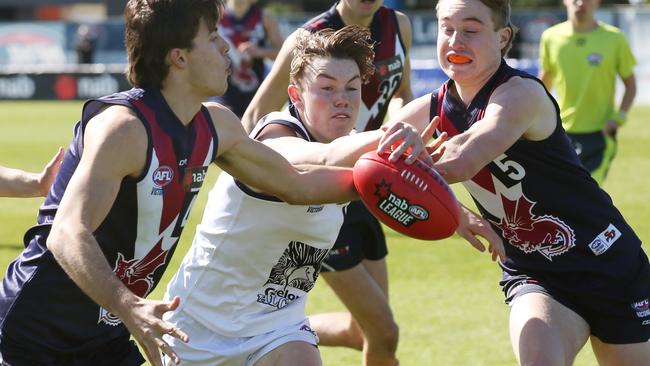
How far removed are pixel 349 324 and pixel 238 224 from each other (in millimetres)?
2218

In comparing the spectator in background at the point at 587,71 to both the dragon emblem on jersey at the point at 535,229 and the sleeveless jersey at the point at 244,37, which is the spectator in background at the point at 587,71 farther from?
the dragon emblem on jersey at the point at 535,229

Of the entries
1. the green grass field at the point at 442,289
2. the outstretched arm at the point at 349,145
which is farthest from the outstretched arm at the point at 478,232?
the green grass field at the point at 442,289

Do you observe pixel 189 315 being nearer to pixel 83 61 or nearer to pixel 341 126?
pixel 341 126

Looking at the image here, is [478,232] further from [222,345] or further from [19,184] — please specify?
[19,184]

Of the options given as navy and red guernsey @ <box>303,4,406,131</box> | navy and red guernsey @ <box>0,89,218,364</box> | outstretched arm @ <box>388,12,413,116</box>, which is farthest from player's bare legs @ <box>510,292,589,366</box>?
outstretched arm @ <box>388,12,413,116</box>

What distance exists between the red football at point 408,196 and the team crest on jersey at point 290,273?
512 mm

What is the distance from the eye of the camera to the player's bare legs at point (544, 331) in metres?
4.27

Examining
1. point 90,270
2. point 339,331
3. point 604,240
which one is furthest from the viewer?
point 339,331

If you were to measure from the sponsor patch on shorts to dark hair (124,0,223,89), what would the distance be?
1764mm

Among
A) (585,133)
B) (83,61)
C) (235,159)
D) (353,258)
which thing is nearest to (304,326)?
(235,159)

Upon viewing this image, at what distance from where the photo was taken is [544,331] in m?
4.33

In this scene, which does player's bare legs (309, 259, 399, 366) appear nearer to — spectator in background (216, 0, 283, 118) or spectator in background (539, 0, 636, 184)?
spectator in background (539, 0, 636, 184)

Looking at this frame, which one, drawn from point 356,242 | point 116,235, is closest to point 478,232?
point 116,235

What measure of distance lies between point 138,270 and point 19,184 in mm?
767
